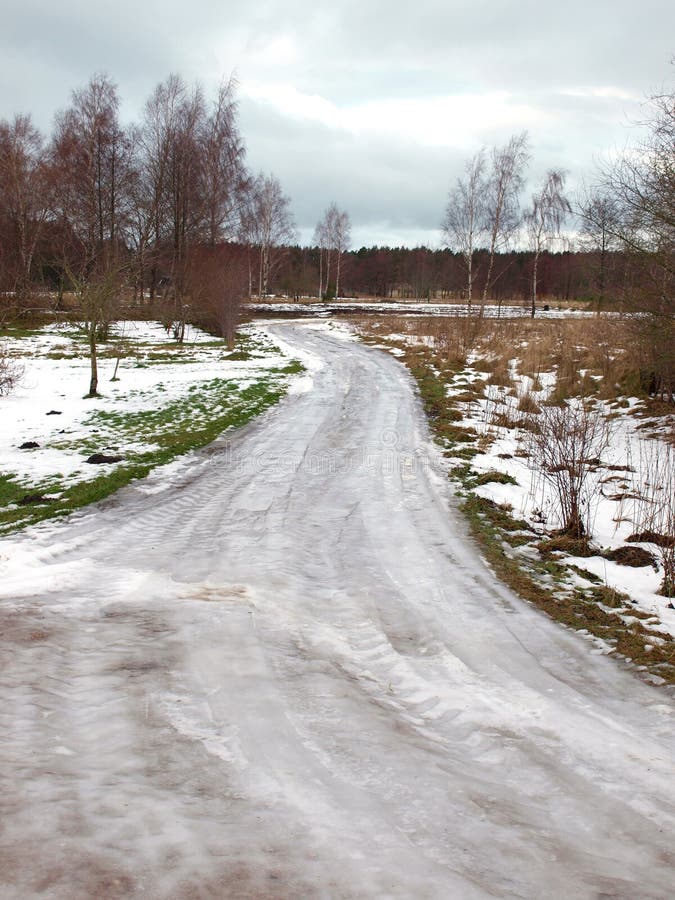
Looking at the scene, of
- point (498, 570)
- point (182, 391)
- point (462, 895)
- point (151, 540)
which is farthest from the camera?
point (182, 391)

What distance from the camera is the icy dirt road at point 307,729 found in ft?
6.92

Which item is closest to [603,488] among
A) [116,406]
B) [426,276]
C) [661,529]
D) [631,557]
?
[661,529]

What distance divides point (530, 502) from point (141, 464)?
5.13m

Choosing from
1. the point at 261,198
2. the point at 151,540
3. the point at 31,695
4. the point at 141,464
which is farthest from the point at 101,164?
the point at 31,695

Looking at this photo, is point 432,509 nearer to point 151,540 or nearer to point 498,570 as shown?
point 498,570

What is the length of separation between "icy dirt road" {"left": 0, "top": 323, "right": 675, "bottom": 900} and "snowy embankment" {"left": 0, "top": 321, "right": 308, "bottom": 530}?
2.26 metres

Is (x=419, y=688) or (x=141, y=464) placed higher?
(x=141, y=464)

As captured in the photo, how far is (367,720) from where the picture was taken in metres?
3.05

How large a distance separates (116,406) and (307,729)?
10.9 meters

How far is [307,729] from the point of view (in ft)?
9.62

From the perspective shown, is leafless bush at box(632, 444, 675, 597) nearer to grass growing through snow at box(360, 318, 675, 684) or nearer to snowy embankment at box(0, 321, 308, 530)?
grass growing through snow at box(360, 318, 675, 684)

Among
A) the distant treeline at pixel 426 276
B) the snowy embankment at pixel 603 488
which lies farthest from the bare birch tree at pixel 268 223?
the snowy embankment at pixel 603 488

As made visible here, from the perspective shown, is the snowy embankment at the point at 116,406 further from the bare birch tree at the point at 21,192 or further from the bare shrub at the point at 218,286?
the bare birch tree at the point at 21,192

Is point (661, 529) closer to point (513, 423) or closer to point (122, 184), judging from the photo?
point (513, 423)
